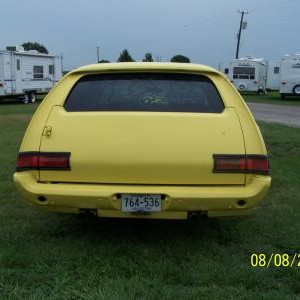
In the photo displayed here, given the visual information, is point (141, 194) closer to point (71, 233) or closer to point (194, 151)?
point (194, 151)

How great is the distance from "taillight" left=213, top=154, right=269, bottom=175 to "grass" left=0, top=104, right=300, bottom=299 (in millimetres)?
694

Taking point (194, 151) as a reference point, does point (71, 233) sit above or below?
below

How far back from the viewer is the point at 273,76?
42438 millimetres

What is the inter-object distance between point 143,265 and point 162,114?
118 cm

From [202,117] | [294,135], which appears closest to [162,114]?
[202,117]

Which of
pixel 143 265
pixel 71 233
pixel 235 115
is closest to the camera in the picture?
pixel 143 265

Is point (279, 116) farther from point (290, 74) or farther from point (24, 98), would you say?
point (24, 98)

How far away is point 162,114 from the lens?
14.3ft

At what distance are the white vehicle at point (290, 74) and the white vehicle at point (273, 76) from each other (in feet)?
30.2

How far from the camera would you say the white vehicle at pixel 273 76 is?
4203 cm

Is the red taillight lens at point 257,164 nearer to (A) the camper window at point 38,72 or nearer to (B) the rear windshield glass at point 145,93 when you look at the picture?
(B) the rear windshield glass at point 145,93

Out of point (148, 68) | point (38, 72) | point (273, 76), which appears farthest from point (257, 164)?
point (273, 76)

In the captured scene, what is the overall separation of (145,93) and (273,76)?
3939 centimetres
